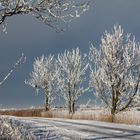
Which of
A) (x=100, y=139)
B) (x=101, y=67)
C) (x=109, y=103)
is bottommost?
(x=100, y=139)

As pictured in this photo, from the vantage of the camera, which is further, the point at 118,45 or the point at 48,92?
the point at 48,92

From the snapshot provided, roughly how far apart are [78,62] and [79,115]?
40.8 feet

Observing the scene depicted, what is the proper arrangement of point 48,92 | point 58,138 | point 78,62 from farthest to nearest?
point 48,92, point 78,62, point 58,138

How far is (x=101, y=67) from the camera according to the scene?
34438mm

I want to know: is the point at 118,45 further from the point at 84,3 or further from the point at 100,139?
the point at 84,3

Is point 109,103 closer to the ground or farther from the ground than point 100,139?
farther from the ground

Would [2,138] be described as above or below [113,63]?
below

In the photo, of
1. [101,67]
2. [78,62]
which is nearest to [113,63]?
[101,67]

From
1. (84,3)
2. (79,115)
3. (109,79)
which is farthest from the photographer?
(79,115)

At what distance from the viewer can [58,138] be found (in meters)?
16.4

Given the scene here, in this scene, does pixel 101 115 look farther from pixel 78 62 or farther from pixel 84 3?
pixel 84 3

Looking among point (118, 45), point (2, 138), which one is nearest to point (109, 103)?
point (118, 45)

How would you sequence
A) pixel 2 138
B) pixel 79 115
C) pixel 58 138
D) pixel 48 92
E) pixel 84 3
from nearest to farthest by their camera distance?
pixel 84 3 < pixel 2 138 < pixel 58 138 < pixel 79 115 < pixel 48 92

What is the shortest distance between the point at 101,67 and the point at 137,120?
257 inches
